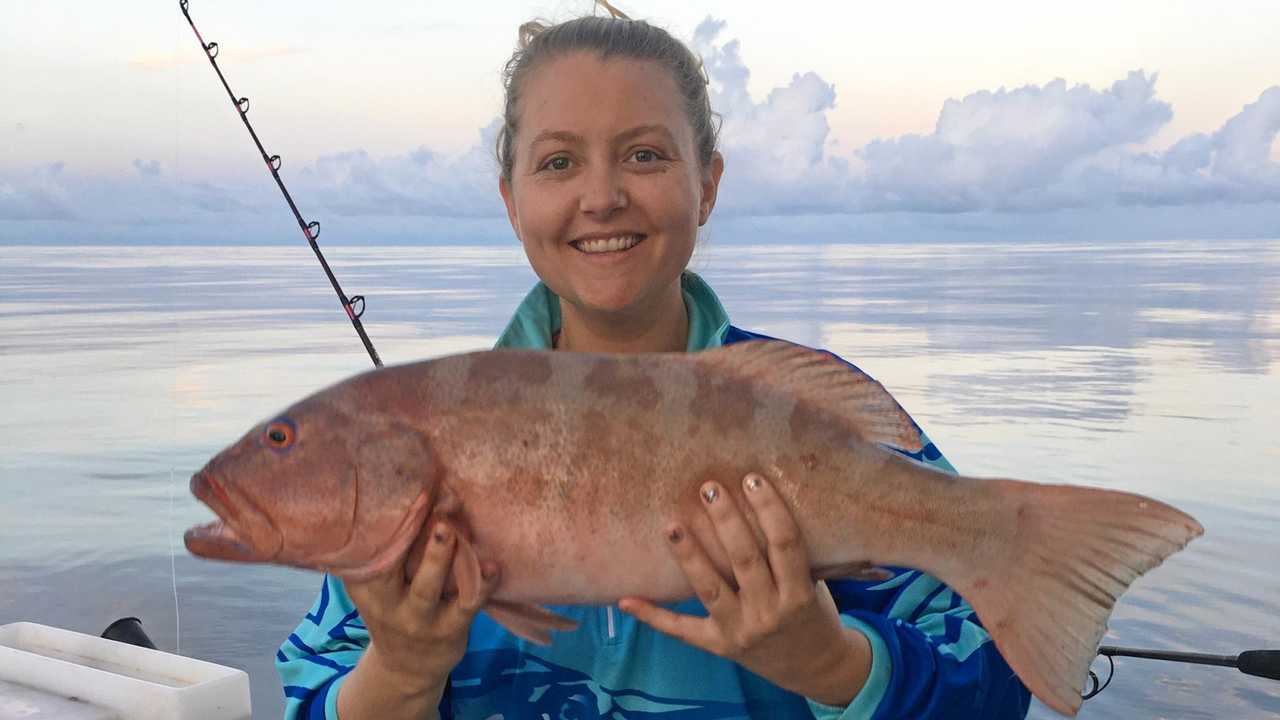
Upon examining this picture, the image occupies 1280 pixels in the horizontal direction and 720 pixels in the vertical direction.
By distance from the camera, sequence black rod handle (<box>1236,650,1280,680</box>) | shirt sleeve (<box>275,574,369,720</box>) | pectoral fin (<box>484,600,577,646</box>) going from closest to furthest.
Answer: pectoral fin (<box>484,600,577,646</box>) → shirt sleeve (<box>275,574,369,720</box>) → black rod handle (<box>1236,650,1280,680</box>)

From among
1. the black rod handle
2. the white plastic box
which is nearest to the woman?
the white plastic box

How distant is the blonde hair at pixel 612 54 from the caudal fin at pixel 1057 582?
1.14 m

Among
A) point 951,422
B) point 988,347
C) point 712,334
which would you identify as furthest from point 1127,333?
point 712,334

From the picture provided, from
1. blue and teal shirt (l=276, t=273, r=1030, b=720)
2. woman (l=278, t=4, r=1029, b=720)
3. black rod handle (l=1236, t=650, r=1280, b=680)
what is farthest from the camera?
black rod handle (l=1236, t=650, r=1280, b=680)

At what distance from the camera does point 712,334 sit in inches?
99.2

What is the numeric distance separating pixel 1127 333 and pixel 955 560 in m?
17.4

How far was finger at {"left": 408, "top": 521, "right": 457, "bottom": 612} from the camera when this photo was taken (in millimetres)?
1658

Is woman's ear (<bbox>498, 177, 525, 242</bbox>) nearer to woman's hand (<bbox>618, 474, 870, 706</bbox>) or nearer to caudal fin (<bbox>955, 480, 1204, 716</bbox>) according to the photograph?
woman's hand (<bbox>618, 474, 870, 706</bbox>)

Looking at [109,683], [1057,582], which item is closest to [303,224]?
[109,683]

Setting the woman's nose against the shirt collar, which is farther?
the shirt collar

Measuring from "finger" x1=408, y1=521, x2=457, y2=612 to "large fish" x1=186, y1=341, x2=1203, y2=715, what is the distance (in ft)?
0.13

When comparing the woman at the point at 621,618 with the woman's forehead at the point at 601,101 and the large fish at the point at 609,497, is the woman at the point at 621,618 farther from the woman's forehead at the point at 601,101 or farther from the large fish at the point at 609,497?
the large fish at the point at 609,497

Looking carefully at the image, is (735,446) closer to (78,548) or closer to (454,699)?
(454,699)

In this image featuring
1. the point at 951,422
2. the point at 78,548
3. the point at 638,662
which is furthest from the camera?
the point at 951,422
